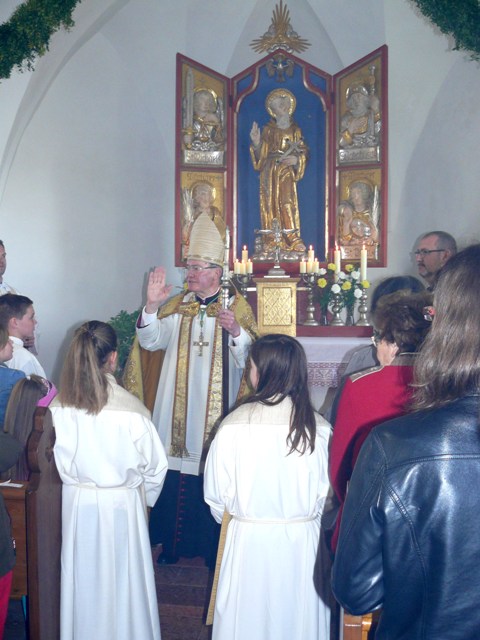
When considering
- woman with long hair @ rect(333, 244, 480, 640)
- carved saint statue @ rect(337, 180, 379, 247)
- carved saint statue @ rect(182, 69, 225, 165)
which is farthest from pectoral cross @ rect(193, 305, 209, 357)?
carved saint statue @ rect(182, 69, 225, 165)

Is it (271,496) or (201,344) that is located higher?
(201,344)

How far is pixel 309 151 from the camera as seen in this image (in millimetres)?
8836

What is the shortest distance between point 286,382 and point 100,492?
3.41ft

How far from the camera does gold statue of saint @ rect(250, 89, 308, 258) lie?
8727 millimetres

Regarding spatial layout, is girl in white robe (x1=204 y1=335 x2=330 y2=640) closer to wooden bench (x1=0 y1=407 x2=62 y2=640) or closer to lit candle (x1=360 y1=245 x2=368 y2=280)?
wooden bench (x1=0 y1=407 x2=62 y2=640)

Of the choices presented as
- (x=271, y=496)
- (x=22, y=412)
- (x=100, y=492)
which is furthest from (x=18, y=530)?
(x=271, y=496)

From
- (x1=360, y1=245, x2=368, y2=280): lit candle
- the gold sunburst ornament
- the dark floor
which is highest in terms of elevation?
the gold sunburst ornament

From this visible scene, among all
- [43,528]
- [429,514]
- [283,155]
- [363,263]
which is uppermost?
[283,155]

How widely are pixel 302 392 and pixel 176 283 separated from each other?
6.05 m

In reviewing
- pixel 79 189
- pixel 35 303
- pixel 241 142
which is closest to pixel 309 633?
pixel 35 303

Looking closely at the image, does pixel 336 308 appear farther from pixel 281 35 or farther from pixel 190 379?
pixel 281 35

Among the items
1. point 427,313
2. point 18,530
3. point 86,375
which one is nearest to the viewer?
point 427,313

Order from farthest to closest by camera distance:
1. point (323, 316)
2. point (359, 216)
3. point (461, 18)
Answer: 1. point (359, 216)
2. point (323, 316)
3. point (461, 18)

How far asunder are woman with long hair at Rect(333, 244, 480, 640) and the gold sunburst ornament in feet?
25.6
